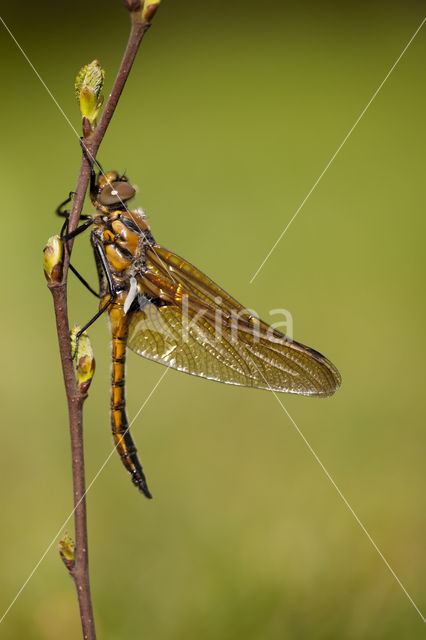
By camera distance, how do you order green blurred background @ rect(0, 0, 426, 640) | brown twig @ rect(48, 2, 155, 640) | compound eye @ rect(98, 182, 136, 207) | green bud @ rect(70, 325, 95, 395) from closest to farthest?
brown twig @ rect(48, 2, 155, 640) < green bud @ rect(70, 325, 95, 395) < compound eye @ rect(98, 182, 136, 207) < green blurred background @ rect(0, 0, 426, 640)

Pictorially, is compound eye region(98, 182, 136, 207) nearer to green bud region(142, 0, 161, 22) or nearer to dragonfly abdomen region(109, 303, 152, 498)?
dragonfly abdomen region(109, 303, 152, 498)

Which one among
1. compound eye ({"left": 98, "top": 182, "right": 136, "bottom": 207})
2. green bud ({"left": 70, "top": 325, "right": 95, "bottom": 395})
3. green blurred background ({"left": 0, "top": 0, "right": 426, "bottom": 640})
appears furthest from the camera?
green blurred background ({"left": 0, "top": 0, "right": 426, "bottom": 640})

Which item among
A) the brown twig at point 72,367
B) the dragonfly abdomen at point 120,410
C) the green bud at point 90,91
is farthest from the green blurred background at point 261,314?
the green bud at point 90,91

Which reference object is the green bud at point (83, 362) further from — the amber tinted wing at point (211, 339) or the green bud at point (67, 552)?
the amber tinted wing at point (211, 339)

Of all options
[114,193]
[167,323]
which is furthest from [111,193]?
[167,323]

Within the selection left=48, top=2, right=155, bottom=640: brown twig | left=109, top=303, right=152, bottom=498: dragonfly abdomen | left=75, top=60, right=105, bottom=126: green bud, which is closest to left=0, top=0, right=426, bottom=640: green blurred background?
left=109, top=303, right=152, bottom=498: dragonfly abdomen
